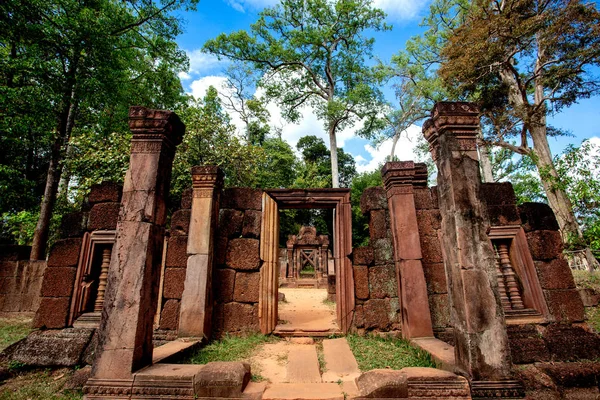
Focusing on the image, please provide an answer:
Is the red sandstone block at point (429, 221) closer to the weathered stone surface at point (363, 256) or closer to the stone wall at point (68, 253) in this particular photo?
the weathered stone surface at point (363, 256)

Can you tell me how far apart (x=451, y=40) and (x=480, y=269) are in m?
13.1

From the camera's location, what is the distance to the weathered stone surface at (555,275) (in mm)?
4781

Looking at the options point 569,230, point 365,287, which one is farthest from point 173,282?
point 569,230

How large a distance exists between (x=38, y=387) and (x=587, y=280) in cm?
1292

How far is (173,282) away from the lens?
528 centimetres

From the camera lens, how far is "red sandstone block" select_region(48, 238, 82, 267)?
5.16m

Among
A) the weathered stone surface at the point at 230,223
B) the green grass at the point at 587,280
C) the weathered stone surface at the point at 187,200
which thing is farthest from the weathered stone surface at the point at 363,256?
the green grass at the point at 587,280

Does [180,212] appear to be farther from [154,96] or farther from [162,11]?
[154,96]

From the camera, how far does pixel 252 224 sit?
19.0ft

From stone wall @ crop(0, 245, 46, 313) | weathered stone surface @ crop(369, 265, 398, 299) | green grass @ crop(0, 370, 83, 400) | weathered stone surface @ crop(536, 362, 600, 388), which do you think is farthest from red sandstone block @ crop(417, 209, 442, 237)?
stone wall @ crop(0, 245, 46, 313)

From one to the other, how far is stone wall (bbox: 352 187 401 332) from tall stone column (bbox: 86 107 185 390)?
3499mm

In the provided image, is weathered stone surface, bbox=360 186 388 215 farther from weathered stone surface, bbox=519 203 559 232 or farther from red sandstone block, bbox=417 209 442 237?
weathered stone surface, bbox=519 203 559 232

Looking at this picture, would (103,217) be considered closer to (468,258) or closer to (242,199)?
(242,199)

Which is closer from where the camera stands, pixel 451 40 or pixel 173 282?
pixel 173 282
